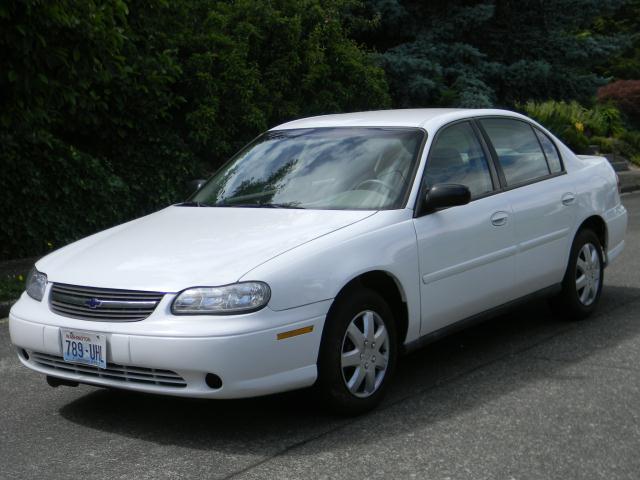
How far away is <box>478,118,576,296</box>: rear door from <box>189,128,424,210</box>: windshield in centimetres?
85

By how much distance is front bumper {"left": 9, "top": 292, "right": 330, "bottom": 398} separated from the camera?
4.64 meters

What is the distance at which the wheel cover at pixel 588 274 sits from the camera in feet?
23.8

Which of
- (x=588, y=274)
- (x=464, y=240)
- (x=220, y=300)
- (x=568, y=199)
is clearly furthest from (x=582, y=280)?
(x=220, y=300)

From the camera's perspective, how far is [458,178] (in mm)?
6180

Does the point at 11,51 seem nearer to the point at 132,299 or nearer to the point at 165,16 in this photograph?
the point at 165,16

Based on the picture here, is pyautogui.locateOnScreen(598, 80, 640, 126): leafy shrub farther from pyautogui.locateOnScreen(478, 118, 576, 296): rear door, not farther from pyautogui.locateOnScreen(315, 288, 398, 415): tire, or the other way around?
pyautogui.locateOnScreen(315, 288, 398, 415): tire

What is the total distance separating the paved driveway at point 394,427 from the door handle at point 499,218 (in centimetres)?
85

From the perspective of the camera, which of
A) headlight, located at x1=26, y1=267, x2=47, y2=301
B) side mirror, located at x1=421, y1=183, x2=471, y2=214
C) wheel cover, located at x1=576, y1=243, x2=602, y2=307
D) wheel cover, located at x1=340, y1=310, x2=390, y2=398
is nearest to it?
wheel cover, located at x1=340, y1=310, x2=390, y2=398

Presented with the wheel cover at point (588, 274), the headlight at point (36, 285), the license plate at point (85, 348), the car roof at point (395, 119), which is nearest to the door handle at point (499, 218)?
the car roof at point (395, 119)

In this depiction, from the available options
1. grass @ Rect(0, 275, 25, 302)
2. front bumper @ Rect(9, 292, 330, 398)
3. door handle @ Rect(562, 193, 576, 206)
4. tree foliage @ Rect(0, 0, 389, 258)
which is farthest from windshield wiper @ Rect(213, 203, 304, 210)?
grass @ Rect(0, 275, 25, 302)

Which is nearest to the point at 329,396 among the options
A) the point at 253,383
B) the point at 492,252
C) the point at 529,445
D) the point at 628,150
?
the point at 253,383

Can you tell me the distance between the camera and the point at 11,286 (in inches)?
367

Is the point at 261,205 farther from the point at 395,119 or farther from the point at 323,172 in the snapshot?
the point at 395,119

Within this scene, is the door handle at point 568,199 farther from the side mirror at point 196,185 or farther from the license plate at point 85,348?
the license plate at point 85,348
